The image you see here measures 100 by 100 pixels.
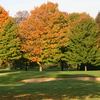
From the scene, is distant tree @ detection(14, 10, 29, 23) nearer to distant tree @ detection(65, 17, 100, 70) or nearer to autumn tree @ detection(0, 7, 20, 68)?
A: distant tree @ detection(65, 17, 100, 70)

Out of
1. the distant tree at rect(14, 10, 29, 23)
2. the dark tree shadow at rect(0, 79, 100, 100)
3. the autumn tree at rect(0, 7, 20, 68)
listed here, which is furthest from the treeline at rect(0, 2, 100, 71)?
the distant tree at rect(14, 10, 29, 23)

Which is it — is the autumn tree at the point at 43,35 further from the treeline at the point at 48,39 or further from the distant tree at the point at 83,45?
the distant tree at the point at 83,45

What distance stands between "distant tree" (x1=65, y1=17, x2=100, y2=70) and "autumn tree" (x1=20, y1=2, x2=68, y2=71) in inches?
59.9

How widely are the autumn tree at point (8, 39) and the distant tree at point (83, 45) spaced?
825 cm

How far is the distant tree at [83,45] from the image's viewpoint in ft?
203

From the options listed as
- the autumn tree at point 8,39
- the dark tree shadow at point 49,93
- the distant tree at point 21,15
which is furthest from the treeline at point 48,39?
the distant tree at point 21,15

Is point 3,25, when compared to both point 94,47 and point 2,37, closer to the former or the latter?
point 2,37

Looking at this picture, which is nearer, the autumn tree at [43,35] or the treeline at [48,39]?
the treeline at [48,39]

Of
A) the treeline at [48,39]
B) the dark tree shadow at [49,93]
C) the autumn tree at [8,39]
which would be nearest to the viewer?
the dark tree shadow at [49,93]

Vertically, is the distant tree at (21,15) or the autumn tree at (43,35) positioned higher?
the distant tree at (21,15)

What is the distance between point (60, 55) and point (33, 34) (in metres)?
5.70

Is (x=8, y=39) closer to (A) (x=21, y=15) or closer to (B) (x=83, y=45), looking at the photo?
(B) (x=83, y=45)

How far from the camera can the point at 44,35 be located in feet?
201

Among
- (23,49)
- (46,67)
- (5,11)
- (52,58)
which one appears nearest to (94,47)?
(52,58)
